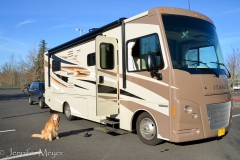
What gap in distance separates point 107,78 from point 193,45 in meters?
2.62

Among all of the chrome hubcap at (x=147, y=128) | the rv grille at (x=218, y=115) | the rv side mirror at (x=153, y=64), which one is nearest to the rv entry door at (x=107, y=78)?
the chrome hubcap at (x=147, y=128)

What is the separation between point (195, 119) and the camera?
4.92m

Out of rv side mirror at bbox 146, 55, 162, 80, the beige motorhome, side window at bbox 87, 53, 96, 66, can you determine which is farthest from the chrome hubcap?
side window at bbox 87, 53, 96, 66

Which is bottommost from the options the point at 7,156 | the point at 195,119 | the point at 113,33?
the point at 7,156

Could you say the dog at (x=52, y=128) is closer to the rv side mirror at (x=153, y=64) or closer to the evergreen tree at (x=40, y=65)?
the rv side mirror at (x=153, y=64)

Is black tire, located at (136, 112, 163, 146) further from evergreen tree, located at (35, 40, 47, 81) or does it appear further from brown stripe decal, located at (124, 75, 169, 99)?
evergreen tree, located at (35, 40, 47, 81)

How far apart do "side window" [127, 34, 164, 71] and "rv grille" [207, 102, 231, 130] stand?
60.5 inches

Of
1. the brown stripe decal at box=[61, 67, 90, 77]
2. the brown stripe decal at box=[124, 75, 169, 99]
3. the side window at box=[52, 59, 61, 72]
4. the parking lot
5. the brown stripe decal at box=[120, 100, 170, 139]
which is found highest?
the side window at box=[52, 59, 61, 72]

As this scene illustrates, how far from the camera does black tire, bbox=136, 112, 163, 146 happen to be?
217 inches

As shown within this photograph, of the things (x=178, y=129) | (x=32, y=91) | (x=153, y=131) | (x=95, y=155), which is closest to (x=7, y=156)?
(x=95, y=155)

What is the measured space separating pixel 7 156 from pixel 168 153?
12.1ft

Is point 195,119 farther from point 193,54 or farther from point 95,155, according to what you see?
point 95,155

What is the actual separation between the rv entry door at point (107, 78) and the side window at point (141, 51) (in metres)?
0.70

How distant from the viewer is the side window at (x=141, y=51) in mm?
Result: 5246
